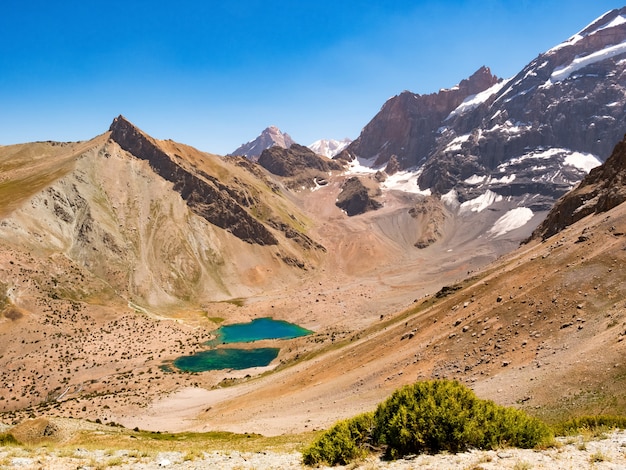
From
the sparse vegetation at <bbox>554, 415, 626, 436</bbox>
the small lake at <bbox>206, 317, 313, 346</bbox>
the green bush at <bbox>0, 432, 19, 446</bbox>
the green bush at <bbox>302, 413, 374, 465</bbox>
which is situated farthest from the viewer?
the small lake at <bbox>206, 317, 313, 346</bbox>

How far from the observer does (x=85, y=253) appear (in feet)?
467

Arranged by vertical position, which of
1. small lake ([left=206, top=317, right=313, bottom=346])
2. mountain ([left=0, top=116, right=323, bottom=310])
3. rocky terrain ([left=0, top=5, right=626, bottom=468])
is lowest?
small lake ([left=206, top=317, right=313, bottom=346])

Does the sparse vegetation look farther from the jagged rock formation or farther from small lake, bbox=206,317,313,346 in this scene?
small lake, bbox=206,317,313,346

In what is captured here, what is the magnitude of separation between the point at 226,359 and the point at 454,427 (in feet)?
295

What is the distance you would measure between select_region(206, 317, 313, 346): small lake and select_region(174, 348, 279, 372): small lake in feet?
26.4

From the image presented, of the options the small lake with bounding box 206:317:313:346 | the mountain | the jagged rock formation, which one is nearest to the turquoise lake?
the small lake with bounding box 206:317:313:346

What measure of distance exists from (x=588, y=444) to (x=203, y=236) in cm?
17678

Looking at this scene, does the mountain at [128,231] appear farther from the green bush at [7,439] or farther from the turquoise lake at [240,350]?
the green bush at [7,439]

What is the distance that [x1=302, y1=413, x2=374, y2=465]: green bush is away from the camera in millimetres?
19047

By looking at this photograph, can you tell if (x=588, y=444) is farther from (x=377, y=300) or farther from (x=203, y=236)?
(x=203, y=236)

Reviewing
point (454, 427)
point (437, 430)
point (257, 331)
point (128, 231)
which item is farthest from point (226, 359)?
point (454, 427)

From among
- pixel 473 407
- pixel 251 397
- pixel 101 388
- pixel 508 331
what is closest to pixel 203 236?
pixel 101 388

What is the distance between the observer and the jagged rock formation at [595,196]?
6237cm

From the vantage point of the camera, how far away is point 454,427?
61.3 ft
